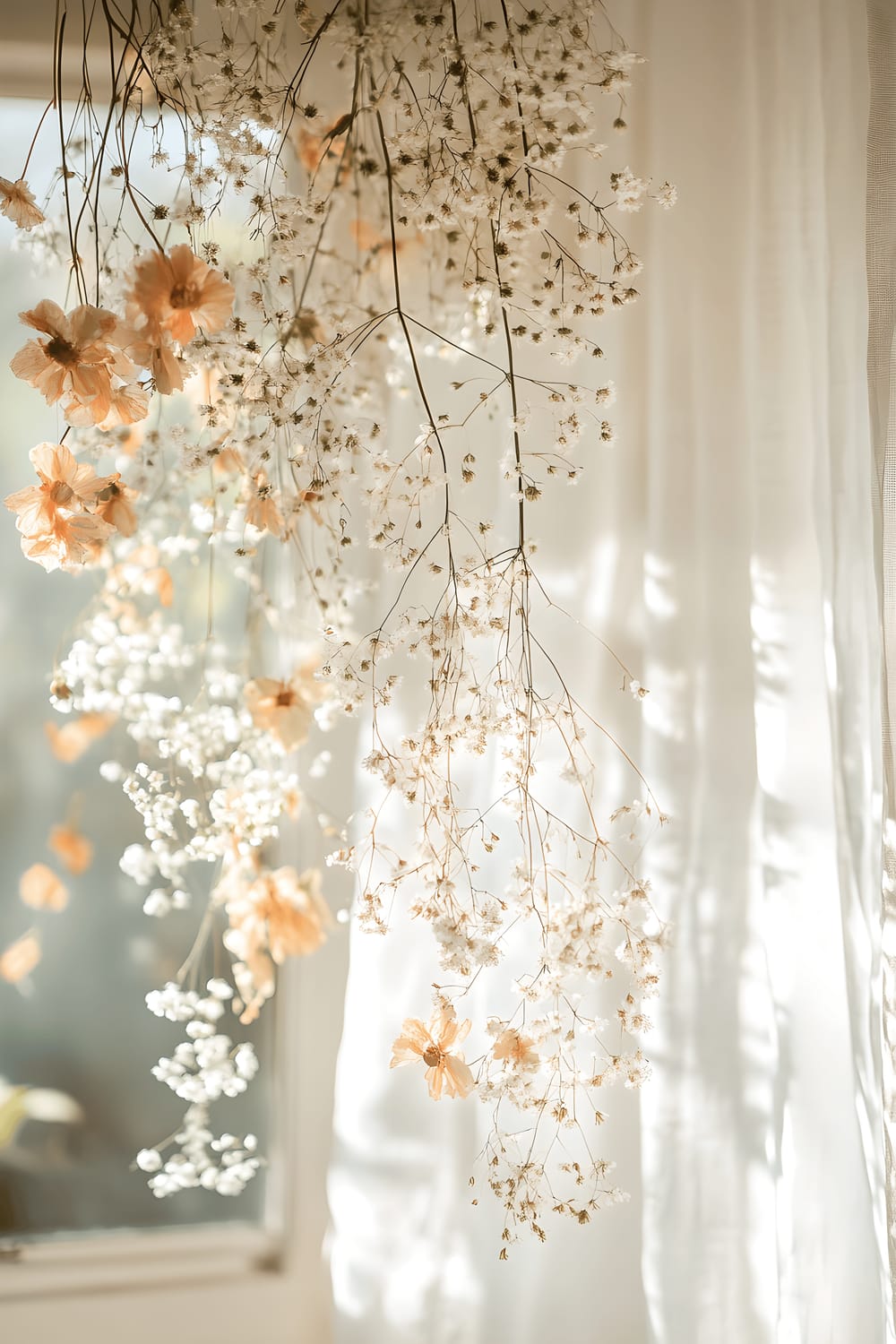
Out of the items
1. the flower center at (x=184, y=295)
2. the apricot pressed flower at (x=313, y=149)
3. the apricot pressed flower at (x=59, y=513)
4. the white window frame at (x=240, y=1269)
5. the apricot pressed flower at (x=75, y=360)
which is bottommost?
the white window frame at (x=240, y=1269)

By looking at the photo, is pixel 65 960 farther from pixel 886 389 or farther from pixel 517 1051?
pixel 886 389

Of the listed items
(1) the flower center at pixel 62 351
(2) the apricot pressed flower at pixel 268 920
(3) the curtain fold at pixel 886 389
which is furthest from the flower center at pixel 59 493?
(3) the curtain fold at pixel 886 389

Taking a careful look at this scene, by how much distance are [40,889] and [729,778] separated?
40.0 inches

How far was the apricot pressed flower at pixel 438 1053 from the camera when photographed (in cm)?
117

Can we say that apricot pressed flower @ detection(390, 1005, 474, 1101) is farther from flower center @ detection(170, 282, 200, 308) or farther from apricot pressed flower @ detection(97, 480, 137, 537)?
flower center @ detection(170, 282, 200, 308)

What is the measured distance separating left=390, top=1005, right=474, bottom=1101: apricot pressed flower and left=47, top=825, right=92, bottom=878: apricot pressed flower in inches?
23.7

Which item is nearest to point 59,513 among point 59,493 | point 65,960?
point 59,493

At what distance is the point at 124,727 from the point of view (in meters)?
1.50

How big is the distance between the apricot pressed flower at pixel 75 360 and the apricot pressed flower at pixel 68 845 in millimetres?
648

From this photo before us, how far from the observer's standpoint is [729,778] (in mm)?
1399

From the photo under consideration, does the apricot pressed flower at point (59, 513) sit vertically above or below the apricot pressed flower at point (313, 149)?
below

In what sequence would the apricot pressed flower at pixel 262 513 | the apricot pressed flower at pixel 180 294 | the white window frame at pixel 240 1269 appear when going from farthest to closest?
the white window frame at pixel 240 1269, the apricot pressed flower at pixel 262 513, the apricot pressed flower at pixel 180 294

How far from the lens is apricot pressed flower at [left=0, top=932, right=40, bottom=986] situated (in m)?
1.49

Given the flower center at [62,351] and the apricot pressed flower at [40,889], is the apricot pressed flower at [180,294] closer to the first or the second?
the flower center at [62,351]
